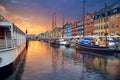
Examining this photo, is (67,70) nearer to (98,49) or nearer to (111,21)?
(98,49)

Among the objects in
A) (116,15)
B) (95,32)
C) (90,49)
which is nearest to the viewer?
(90,49)

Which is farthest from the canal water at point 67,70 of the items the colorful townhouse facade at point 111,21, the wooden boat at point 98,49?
the colorful townhouse facade at point 111,21

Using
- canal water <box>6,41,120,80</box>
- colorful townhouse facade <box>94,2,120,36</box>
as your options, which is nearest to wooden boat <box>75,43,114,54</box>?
canal water <box>6,41,120,80</box>

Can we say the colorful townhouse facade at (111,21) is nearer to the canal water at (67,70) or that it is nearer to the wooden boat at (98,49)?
the wooden boat at (98,49)

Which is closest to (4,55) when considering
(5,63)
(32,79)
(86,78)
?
(5,63)

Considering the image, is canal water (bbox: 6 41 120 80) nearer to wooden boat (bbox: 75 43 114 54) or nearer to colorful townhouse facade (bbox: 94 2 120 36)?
wooden boat (bbox: 75 43 114 54)

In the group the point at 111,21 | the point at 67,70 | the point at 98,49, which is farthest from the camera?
the point at 111,21

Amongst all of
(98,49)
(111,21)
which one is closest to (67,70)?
(98,49)

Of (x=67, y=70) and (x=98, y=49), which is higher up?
(x=98, y=49)

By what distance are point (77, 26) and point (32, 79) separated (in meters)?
123

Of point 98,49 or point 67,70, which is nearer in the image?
point 67,70

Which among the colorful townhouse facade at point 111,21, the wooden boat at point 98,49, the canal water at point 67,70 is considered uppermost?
the colorful townhouse facade at point 111,21

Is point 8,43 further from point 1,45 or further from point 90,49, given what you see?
point 90,49

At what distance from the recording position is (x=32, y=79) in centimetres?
1638
